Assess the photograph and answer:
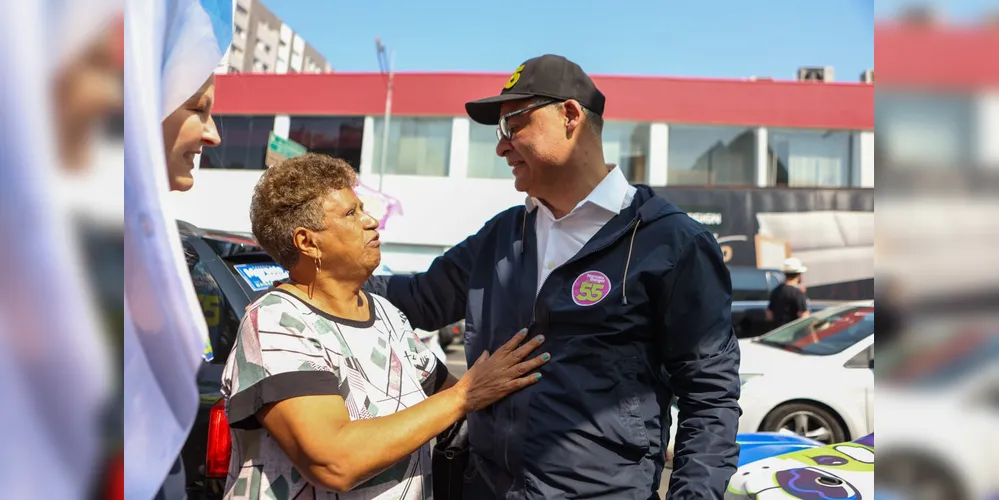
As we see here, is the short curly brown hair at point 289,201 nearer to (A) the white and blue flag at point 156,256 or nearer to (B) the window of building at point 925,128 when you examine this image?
(A) the white and blue flag at point 156,256

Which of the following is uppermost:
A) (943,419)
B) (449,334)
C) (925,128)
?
(925,128)

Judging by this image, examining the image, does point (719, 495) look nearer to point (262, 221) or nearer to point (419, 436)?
point (419, 436)

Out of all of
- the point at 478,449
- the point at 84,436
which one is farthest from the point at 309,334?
the point at 84,436

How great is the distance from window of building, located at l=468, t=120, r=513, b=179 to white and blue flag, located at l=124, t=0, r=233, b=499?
20117 millimetres

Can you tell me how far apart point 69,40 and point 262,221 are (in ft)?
3.41

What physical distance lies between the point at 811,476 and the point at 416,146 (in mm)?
19732

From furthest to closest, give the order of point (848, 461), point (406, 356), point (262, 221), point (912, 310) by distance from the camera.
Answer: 1. point (848, 461)
2. point (406, 356)
3. point (262, 221)
4. point (912, 310)

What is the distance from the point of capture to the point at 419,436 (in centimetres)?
156

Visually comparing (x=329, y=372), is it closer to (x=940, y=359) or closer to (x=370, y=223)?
(x=370, y=223)

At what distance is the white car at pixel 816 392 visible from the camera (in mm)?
5926

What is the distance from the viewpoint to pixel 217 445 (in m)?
2.39

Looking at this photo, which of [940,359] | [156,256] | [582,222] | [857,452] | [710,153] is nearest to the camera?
[940,359]

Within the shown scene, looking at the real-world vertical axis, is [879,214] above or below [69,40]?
below

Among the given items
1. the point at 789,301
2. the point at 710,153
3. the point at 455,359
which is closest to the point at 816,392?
the point at 789,301
